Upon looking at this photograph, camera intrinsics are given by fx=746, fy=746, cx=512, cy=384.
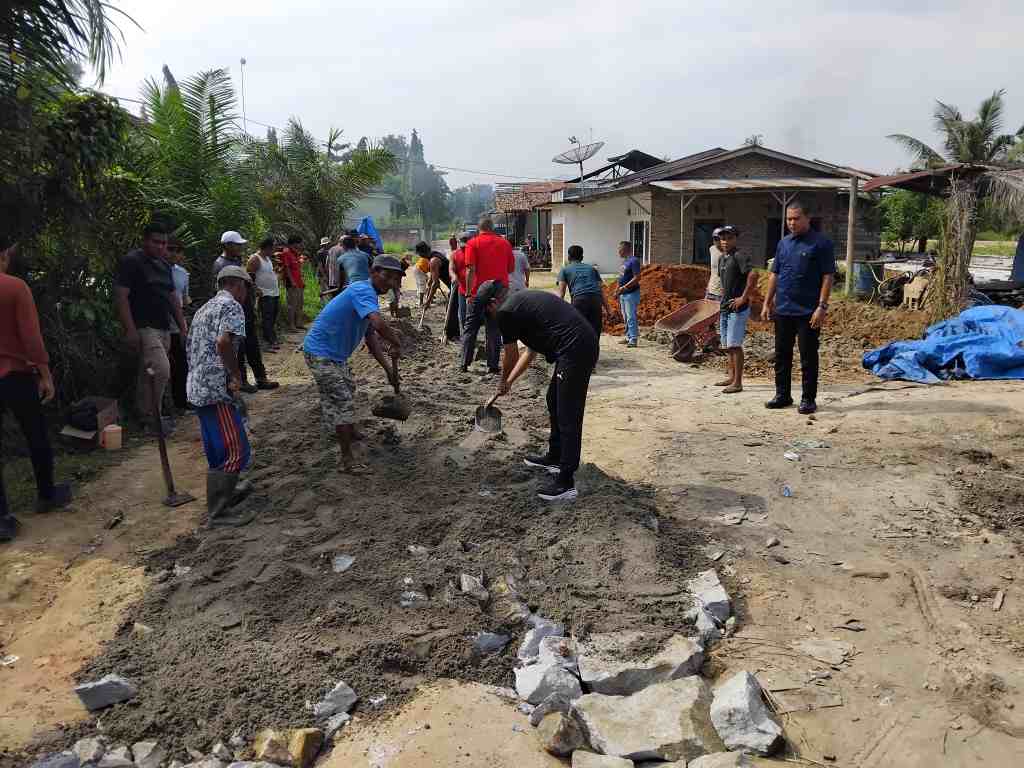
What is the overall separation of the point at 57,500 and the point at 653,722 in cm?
417

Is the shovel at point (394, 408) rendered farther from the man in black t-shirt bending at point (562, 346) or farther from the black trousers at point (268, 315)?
the black trousers at point (268, 315)

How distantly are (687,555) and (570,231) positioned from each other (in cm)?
2719

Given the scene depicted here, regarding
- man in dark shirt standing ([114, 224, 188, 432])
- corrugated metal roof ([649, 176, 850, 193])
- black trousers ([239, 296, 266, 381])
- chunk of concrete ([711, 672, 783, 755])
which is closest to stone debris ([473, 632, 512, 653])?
chunk of concrete ([711, 672, 783, 755])

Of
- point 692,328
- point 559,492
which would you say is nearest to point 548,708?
point 559,492

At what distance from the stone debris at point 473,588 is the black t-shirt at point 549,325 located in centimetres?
159

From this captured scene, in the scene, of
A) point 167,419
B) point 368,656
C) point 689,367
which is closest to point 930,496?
point 368,656

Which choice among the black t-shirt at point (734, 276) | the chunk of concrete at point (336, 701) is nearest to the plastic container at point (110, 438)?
the chunk of concrete at point (336, 701)

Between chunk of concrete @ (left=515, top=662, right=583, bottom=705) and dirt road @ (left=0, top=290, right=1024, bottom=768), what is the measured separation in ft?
0.36

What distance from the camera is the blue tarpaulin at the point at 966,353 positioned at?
8.05 meters

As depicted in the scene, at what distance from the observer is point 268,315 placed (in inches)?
417

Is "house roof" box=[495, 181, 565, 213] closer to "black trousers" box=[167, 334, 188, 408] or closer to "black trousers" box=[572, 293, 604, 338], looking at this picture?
"black trousers" box=[572, 293, 604, 338]

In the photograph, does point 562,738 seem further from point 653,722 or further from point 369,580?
point 369,580

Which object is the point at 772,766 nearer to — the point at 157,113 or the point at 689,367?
the point at 689,367

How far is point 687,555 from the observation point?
4172 millimetres
